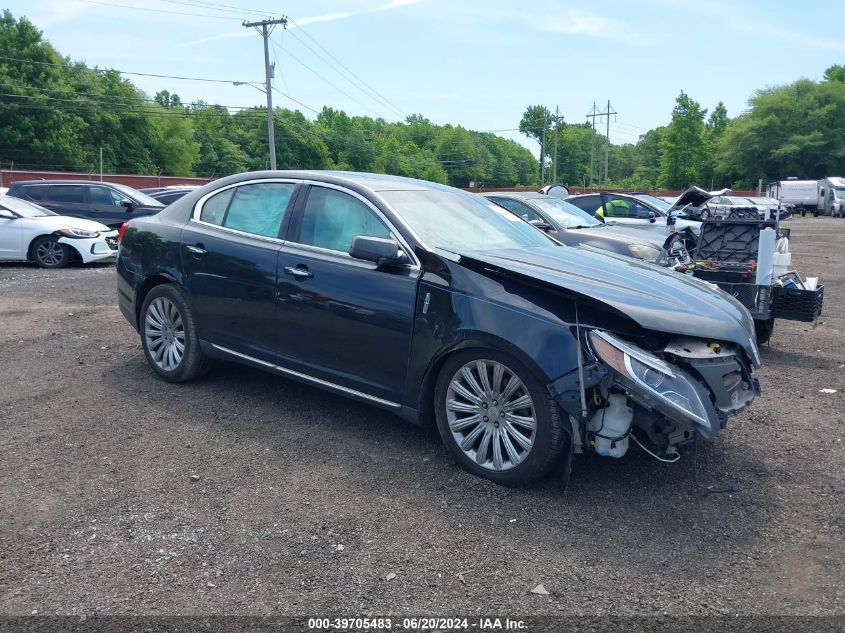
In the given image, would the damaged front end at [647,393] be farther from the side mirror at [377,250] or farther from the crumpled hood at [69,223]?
the crumpled hood at [69,223]

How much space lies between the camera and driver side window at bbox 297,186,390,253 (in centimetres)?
481

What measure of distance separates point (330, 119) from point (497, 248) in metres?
132

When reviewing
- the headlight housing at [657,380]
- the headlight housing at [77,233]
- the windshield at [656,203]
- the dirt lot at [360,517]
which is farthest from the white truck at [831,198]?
the headlight housing at [657,380]

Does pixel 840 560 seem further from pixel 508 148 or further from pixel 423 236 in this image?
pixel 508 148

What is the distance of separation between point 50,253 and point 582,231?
9.73m

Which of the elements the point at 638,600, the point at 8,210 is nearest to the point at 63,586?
the point at 638,600

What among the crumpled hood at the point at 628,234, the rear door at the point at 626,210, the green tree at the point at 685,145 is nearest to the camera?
the crumpled hood at the point at 628,234

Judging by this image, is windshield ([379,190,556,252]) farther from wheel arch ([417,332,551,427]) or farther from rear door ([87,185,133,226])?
rear door ([87,185,133,226])

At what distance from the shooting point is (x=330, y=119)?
429 feet

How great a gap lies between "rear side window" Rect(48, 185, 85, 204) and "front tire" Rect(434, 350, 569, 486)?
1536 cm

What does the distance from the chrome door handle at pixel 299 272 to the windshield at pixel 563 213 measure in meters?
7.27

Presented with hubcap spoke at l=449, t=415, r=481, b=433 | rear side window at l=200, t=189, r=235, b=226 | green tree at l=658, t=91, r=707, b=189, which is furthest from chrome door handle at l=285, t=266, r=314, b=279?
green tree at l=658, t=91, r=707, b=189

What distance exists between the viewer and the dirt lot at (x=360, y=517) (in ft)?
10.2

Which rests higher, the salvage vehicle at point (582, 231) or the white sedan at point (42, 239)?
the salvage vehicle at point (582, 231)
